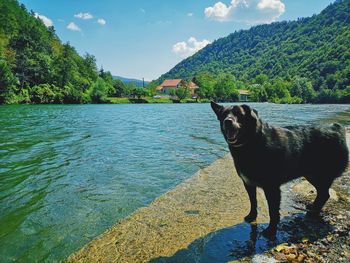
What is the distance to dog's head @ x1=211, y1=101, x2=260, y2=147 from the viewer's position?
179 inches

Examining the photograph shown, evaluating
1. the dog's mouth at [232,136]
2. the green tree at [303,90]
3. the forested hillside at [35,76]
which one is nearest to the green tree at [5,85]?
the forested hillside at [35,76]

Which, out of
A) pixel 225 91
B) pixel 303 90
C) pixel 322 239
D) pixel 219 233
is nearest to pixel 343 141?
pixel 322 239

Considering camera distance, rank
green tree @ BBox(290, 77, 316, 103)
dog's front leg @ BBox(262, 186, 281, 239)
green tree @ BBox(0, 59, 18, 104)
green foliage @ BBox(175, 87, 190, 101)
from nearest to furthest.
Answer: dog's front leg @ BBox(262, 186, 281, 239) → green tree @ BBox(0, 59, 18, 104) → green tree @ BBox(290, 77, 316, 103) → green foliage @ BBox(175, 87, 190, 101)

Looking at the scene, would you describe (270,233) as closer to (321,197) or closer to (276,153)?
(276,153)

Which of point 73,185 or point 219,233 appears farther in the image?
point 73,185

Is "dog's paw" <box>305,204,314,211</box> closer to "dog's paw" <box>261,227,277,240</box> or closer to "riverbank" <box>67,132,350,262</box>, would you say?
"riverbank" <box>67,132,350,262</box>

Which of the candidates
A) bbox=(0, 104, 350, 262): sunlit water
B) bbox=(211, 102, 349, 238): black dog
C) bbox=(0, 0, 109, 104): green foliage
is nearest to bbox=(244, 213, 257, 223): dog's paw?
bbox=(211, 102, 349, 238): black dog

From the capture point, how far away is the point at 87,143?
1850 cm

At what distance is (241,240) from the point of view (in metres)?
5.18

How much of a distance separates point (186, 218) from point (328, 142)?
11.5ft

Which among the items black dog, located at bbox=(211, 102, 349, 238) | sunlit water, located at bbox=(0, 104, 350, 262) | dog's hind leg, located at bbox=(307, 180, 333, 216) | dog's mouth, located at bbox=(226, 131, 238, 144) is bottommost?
sunlit water, located at bbox=(0, 104, 350, 262)

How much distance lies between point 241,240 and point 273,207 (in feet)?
2.83

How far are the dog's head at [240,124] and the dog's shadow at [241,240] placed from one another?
6.09 feet

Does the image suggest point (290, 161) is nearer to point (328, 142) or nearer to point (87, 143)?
point (328, 142)
